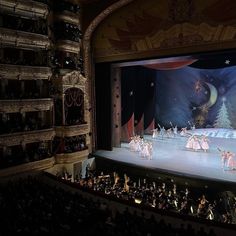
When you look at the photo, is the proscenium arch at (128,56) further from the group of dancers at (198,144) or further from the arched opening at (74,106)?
the group of dancers at (198,144)

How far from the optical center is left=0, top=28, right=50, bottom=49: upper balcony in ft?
44.2

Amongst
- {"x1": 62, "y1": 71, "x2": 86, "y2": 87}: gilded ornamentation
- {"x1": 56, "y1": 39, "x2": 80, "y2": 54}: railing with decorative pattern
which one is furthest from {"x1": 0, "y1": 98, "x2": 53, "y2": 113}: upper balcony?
{"x1": 56, "y1": 39, "x2": 80, "y2": 54}: railing with decorative pattern

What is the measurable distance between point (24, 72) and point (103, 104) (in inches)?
240

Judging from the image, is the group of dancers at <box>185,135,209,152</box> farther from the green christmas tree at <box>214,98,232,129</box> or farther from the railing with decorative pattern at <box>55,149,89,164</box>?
the green christmas tree at <box>214,98,232,129</box>

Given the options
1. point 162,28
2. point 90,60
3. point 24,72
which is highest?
point 162,28

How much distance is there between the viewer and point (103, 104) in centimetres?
1917

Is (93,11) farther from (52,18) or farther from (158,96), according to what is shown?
(158,96)

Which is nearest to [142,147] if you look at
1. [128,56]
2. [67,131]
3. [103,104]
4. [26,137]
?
[103,104]

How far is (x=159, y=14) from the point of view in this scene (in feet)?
52.3

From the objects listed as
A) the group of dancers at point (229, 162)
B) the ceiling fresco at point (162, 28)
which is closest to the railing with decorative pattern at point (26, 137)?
the ceiling fresco at point (162, 28)

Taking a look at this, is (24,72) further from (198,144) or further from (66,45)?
(198,144)

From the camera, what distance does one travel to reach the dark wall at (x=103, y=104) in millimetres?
18922

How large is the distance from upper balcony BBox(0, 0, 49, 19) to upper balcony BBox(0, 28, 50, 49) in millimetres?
915

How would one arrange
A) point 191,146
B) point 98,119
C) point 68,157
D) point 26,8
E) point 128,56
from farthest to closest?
point 98,119 → point 191,146 → point 128,56 → point 68,157 → point 26,8
